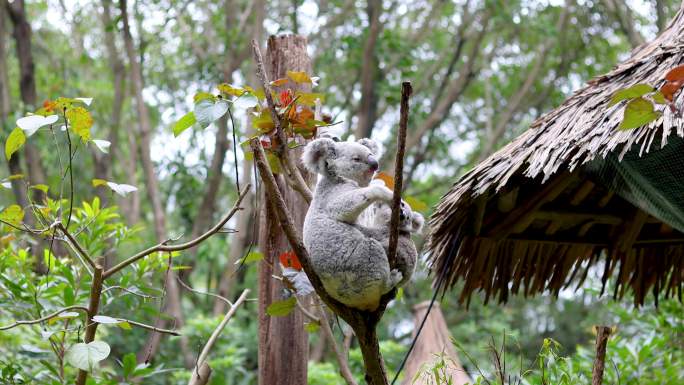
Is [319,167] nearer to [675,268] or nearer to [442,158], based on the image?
[675,268]

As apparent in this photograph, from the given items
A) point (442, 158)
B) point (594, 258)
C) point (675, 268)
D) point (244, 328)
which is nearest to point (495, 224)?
point (594, 258)

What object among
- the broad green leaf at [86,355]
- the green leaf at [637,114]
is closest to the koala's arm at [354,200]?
the green leaf at [637,114]

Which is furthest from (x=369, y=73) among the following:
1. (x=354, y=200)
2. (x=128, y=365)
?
(x=354, y=200)

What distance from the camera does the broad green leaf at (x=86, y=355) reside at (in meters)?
2.18

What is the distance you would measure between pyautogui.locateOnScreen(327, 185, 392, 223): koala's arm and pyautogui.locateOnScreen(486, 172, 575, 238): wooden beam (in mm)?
1189

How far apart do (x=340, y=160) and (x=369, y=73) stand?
20.6 ft

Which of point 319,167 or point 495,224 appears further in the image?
point 495,224

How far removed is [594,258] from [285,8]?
643 cm

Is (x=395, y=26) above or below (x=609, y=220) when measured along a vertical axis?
above

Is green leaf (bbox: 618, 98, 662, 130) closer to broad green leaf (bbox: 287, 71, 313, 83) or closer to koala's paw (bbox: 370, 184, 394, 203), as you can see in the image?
koala's paw (bbox: 370, 184, 394, 203)

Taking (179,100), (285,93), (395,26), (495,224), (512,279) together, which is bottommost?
(512,279)

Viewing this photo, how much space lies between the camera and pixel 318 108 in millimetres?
2781

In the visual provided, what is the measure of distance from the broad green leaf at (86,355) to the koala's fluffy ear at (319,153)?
0.79m

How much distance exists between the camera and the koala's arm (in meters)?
2.10
